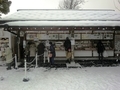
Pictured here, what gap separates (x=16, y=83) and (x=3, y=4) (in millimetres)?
15188

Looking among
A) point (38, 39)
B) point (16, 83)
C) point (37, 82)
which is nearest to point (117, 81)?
point (37, 82)

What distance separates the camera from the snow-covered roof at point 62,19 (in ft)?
43.9

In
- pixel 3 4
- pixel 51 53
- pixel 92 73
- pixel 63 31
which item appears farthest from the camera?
pixel 3 4

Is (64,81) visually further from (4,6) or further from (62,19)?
(4,6)

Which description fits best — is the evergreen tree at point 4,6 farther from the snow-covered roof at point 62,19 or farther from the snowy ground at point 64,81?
the snowy ground at point 64,81

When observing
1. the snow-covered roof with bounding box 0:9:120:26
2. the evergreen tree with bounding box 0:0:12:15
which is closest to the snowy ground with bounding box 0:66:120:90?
the snow-covered roof with bounding box 0:9:120:26

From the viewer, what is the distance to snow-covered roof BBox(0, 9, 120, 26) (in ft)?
43.9

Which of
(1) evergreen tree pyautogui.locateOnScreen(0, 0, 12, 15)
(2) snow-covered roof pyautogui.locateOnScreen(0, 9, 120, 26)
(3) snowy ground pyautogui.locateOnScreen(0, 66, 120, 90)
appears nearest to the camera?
(3) snowy ground pyautogui.locateOnScreen(0, 66, 120, 90)

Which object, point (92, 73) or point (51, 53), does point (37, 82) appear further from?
point (51, 53)

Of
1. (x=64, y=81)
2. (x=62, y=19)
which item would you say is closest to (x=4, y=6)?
(x=62, y=19)

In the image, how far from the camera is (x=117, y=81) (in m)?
9.03

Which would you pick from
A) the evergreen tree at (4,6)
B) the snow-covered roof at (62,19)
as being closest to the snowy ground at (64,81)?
the snow-covered roof at (62,19)

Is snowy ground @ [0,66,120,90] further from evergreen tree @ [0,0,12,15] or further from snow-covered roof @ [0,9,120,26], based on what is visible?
evergreen tree @ [0,0,12,15]

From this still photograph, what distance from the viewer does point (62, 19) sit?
1586 centimetres
